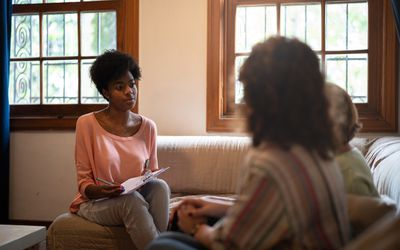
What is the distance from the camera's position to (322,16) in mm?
2818

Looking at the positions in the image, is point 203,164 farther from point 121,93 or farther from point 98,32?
point 98,32

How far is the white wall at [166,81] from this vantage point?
2934 mm

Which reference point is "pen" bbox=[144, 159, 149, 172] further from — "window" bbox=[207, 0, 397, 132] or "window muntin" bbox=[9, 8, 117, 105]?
"window muntin" bbox=[9, 8, 117, 105]

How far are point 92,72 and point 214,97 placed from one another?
0.94 m

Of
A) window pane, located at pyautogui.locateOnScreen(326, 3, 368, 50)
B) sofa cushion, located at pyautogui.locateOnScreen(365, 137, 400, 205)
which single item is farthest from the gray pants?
window pane, located at pyautogui.locateOnScreen(326, 3, 368, 50)

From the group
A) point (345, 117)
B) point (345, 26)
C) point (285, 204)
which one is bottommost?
point (285, 204)

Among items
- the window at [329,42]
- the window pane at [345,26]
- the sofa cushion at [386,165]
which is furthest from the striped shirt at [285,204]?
the window pane at [345,26]

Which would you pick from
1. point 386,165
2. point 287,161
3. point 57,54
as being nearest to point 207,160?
point 386,165

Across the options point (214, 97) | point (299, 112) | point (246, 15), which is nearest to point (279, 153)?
point (299, 112)

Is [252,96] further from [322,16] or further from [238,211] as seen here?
[322,16]

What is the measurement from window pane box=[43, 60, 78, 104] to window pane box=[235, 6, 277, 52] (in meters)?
1.22

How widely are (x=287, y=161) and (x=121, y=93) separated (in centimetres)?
151

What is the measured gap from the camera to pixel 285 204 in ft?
2.56

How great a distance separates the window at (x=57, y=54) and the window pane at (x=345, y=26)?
4.53 feet
